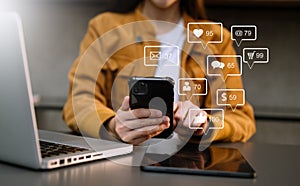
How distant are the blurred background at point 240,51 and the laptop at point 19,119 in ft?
1.14

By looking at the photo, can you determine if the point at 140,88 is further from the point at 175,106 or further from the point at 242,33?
the point at 242,33

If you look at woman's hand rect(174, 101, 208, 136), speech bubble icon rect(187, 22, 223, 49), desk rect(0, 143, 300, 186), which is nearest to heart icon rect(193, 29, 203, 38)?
speech bubble icon rect(187, 22, 223, 49)

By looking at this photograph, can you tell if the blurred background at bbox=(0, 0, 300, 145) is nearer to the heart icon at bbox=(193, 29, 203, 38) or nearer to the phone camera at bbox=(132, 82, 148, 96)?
the heart icon at bbox=(193, 29, 203, 38)

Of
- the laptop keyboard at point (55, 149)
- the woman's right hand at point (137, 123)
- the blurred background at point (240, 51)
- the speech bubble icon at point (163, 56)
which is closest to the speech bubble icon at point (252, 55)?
the blurred background at point (240, 51)

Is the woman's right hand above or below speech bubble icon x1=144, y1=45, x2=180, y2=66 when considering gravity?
below

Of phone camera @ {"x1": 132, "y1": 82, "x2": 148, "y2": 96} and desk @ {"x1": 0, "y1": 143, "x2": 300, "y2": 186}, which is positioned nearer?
desk @ {"x1": 0, "y1": 143, "x2": 300, "y2": 186}

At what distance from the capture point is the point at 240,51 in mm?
788

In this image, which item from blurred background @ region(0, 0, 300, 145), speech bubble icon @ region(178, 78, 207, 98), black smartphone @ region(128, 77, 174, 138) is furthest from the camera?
blurred background @ region(0, 0, 300, 145)

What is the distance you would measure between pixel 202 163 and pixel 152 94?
0.36 feet

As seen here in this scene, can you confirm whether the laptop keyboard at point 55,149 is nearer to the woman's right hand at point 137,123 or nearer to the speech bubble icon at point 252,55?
the woman's right hand at point 137,123

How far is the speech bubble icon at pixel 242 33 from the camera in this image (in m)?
0.79

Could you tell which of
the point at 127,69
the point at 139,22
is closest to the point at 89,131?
the point at 127,69

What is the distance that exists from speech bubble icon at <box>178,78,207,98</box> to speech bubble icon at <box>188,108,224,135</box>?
3 cm

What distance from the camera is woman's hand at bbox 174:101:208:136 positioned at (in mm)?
686
